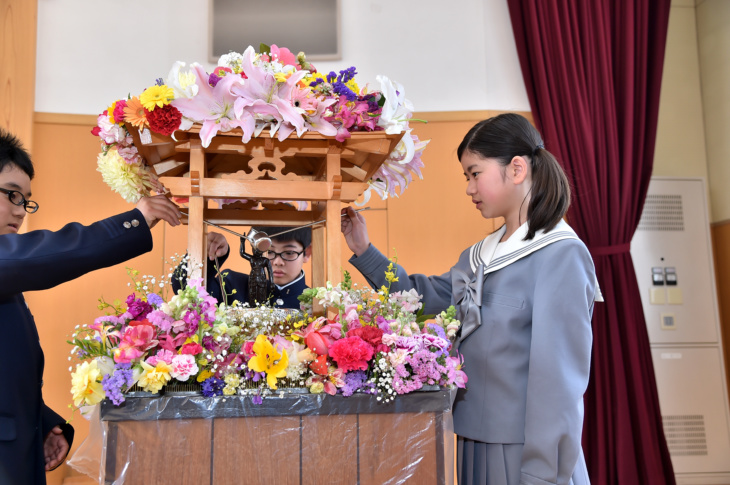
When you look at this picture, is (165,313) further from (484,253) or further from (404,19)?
(404,19)

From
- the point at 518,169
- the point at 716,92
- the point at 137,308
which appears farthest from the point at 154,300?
the point at 716,92

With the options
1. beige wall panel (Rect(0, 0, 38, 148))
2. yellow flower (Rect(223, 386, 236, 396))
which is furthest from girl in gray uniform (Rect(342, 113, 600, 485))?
beige wall panel (Rect(0, 0, 38, 148))

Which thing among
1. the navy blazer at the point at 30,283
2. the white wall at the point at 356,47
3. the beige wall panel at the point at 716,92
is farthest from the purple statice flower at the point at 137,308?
the beige wall panel at the point at 716,92

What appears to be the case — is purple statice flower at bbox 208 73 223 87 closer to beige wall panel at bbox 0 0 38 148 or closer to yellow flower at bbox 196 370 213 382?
yellow flower at bbox 196 370 213 382

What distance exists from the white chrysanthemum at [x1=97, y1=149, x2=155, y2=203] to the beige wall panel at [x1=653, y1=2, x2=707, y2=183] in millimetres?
3655

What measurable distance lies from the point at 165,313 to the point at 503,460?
0.94 metres

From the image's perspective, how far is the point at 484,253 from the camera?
6.22ft

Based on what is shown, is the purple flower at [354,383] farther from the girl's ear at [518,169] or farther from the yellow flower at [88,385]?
the girl's ear at [518,169]

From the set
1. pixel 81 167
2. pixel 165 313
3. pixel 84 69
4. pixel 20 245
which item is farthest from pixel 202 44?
pixel 165 313

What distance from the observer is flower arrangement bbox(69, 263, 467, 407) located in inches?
50.4

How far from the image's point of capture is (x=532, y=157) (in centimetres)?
184

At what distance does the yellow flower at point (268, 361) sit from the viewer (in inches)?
51.8

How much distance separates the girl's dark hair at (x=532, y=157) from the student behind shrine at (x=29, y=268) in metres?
0.91

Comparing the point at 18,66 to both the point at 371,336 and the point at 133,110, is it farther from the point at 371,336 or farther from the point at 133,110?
the point at 371,336
